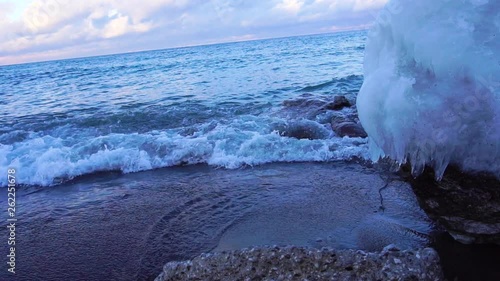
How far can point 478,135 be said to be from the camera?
3252mm

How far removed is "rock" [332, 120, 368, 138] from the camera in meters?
7.94

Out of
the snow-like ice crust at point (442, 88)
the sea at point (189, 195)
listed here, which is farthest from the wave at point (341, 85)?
the snow-like ice crust at point (442, 88)

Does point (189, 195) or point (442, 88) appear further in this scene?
point (189, 195)

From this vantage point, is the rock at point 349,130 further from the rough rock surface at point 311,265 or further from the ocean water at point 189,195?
the rough rock surface at point 311,265

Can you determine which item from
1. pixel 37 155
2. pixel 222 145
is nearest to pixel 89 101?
pixel 37 155

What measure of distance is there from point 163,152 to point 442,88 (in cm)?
547

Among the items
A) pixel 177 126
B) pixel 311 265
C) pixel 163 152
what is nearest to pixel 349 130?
pixel 163 152

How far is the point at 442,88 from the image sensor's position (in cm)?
336

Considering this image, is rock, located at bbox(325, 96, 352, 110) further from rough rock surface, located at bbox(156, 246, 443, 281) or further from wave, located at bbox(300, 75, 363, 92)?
rough rock surface, located at bbox(156, 246, 443, 281)

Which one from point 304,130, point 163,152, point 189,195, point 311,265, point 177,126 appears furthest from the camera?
point 177,126

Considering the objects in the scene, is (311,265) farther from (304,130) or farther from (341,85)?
(341,85)

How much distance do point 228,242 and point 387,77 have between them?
92.0 inches

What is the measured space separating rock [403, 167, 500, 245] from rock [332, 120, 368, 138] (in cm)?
421

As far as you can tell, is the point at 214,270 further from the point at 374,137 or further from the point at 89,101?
the point at 89,101
